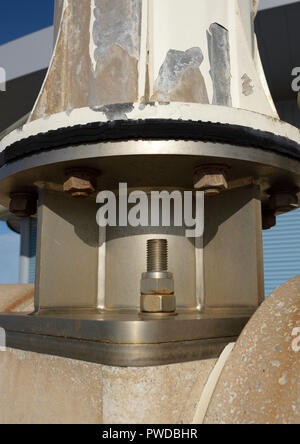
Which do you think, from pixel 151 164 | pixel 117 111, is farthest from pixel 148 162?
pixel 117 111

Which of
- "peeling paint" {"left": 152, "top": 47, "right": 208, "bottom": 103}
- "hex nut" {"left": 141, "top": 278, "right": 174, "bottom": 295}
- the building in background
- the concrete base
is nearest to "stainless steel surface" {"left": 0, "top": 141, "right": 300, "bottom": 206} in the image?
"peeling paint" {"left": 152, "top": 47, "right": 208, "bottom": 103}

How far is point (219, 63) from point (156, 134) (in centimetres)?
39

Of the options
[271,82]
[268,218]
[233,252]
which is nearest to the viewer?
[233,252]

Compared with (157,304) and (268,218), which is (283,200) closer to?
(268,218)

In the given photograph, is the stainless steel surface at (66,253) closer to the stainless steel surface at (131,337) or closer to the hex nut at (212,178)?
the stainless steel surface at (131,337)

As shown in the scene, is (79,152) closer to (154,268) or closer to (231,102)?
(154,268)

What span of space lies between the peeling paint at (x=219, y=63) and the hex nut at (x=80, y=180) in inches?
16.3

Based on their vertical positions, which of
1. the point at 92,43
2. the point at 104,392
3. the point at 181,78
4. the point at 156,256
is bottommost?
the point at 104,392

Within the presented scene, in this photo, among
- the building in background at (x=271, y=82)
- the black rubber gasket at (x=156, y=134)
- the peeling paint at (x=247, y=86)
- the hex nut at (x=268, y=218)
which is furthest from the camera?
the building in background at (x=271, y=82)

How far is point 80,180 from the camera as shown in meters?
1.04

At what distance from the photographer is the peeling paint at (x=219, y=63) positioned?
111cm

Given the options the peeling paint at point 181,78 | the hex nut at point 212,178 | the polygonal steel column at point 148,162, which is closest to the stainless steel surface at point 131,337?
the polygonal steel column at point 148,162

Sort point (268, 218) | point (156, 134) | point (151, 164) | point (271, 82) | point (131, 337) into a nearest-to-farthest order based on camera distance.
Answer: point (131, 337) < point (156, 134) < point (151, 164) < point (268, 218) < point (271, 82)

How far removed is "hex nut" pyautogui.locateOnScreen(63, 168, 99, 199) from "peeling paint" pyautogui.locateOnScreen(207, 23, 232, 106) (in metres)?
0.41
